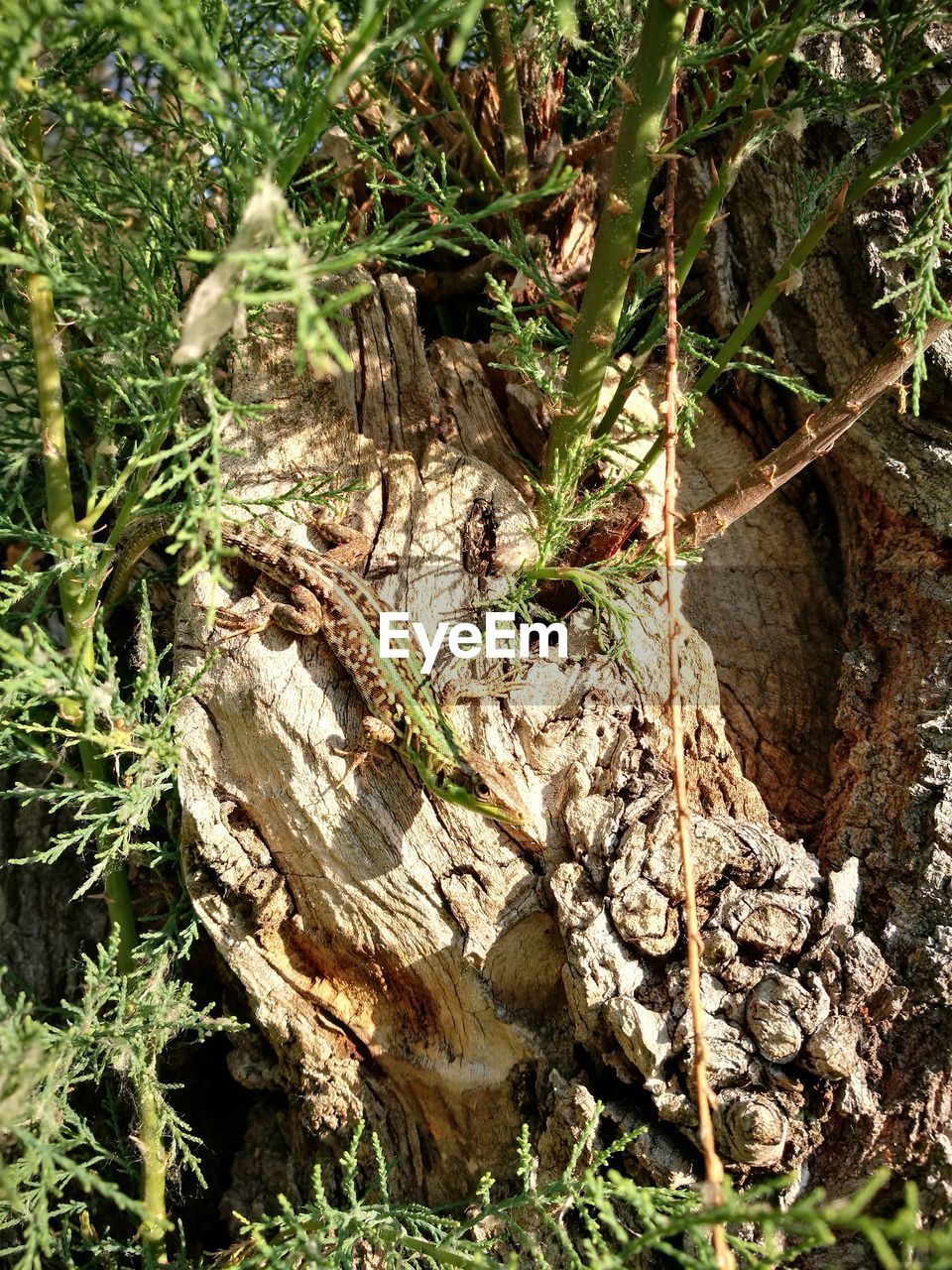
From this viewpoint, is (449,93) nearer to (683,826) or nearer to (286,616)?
(286,616)

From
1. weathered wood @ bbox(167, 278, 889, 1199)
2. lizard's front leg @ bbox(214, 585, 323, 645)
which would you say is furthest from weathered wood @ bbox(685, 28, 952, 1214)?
lizard's front leg @ bbox(214, 585, 323, 645)

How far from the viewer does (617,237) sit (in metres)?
2.66

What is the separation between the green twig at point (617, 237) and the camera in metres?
2.39

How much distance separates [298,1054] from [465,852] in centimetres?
84

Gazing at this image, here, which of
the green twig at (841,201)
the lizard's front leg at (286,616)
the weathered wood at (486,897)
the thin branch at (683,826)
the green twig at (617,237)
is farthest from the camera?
the lizard's front leg at (286,616)

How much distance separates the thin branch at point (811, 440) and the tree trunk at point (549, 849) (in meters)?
0.32

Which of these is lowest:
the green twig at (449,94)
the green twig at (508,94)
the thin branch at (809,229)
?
the thin branch at (809,229)

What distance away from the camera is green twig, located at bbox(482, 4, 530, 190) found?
3.05 m

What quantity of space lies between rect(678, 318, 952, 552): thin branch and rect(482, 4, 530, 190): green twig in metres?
1.36

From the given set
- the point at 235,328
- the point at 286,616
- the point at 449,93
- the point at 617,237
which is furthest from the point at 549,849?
the point at 449,93

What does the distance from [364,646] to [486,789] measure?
2.11 ft

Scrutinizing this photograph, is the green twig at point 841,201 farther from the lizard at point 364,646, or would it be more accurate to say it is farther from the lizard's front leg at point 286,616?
the lizard's front leg at point 286,616

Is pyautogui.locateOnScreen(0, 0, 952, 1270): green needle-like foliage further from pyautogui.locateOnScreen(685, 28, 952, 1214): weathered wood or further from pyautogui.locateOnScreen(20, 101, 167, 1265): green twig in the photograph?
pyautogui.locateOnScreen(685, 28, 952, 1214): weathered wood

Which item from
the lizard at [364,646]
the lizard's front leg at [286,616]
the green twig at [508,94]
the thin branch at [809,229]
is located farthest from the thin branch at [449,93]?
the lizard's front leg at [286,616]
